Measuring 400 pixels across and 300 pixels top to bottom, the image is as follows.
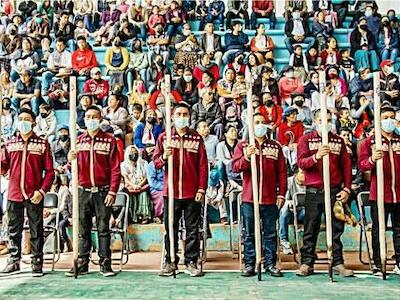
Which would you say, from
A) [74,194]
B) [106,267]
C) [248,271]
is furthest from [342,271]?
[74,194]

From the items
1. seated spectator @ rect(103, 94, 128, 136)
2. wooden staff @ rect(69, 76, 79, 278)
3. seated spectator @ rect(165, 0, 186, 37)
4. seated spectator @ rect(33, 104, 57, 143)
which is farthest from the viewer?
seated spectator @ rect(165, 0, 186, 37)

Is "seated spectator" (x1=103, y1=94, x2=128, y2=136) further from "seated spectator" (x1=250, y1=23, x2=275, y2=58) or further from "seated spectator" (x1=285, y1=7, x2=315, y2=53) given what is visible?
"seated spectator" (x1=285, y1=7, x2=315, y2=53)

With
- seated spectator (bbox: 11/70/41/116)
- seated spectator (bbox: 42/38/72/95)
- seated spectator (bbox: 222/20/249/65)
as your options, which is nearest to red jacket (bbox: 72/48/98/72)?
seated spectator (bbox: 42/38/72/95)

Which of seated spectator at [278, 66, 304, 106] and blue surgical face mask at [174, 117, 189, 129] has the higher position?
seated spectator at [278, 66, 304, 106]

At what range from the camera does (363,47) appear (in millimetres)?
12102

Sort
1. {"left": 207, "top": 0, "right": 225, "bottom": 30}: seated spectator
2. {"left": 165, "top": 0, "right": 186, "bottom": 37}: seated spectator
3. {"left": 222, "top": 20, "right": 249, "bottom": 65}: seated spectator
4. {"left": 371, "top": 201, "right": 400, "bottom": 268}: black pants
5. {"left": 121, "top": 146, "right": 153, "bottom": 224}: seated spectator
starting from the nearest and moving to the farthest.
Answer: {"left": 371, "top": 201, "right": 400, "bottom": 268}: black pants < {"left": 121, "top": 146, "right": 153, "bottom": 224}: seated spectator < {"left": 222, "top": 20, "right": 249, "bottom": 65}: seated spectator < {"left": 165, "top": 0, "right": 186, "bottom": 37}: seated spectator < {"left": 207, "top": 0, "right": 225, "bottom": 30}: seated spectator

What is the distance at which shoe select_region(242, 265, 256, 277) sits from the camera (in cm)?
642

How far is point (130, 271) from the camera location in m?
6.82

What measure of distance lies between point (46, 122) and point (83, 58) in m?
2.04

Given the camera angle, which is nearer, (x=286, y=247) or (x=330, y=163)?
(x=330, y=163)

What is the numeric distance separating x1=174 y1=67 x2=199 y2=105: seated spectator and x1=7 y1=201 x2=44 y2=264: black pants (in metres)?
4.58

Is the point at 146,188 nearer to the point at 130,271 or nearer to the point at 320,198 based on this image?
the point at 130,271

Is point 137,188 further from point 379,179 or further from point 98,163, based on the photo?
point 379,179

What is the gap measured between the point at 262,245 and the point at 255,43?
6.40 metres
